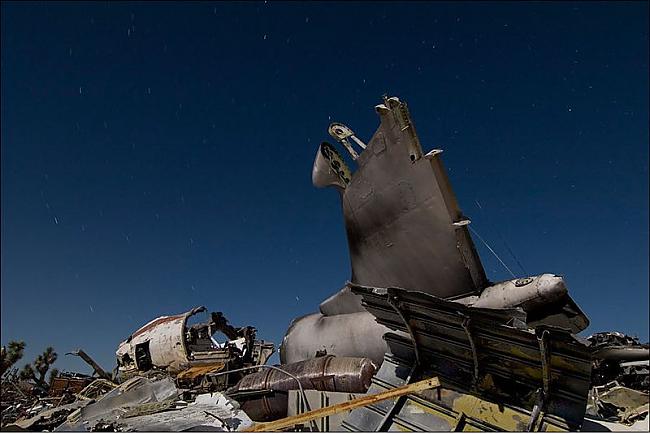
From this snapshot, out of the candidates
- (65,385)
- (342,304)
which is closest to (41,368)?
(65,385)

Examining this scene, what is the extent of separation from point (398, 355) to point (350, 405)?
1.40m

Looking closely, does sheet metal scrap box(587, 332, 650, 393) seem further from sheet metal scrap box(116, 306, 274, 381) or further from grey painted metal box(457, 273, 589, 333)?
sheet metal scrap box(116, 306, 274, 381)

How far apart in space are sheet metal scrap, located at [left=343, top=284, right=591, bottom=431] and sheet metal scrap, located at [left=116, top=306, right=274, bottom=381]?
9486 mm

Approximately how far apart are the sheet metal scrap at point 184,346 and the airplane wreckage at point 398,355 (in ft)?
0.24

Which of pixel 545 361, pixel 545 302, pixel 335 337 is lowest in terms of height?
pixel 545 361

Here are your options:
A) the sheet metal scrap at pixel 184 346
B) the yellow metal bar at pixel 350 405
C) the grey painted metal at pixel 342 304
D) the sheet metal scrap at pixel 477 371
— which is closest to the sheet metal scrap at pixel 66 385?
the sheet metal scrap at pixel 184 346

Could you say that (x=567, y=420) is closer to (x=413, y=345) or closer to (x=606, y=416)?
(x=413, y=345)

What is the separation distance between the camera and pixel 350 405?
624 cm

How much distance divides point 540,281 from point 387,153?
432 centimetres

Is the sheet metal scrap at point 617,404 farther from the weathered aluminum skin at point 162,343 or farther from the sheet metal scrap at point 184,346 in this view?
the weathered aluminum skin at point 162,343

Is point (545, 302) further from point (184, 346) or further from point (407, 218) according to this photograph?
point (184, 346)

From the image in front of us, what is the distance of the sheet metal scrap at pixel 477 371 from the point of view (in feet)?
18.2

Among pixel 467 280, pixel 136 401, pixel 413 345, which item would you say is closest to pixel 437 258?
pixel 467 280

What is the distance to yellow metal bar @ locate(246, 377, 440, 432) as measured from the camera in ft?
20.1
